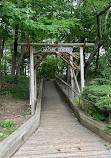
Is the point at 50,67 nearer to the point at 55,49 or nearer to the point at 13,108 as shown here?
the point at 55,49

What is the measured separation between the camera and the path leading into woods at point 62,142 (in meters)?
3.56

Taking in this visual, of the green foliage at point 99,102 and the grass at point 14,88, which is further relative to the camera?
the grass at point 14,88

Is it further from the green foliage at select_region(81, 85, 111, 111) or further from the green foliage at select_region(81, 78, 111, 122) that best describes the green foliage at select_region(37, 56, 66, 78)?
the green foliage at select_region(81, 78, 111, 122)

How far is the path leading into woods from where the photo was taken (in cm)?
356

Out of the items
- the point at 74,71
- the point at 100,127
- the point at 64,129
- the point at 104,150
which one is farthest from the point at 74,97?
the point at 104,150

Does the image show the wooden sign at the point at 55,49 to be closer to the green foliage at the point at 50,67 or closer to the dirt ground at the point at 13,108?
the dirt ground at the point at 13,108

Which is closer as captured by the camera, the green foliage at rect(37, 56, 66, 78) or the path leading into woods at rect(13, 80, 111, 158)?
the path leading into woods at rect(13, 80, 111, 158)

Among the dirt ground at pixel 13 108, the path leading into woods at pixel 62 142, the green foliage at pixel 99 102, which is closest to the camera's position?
the path leading into woods at pixel 62 142

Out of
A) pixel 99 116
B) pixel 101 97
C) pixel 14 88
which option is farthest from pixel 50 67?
pixel 101 97

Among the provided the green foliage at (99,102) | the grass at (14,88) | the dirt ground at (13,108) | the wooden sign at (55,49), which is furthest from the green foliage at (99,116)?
the grass at (14,88)

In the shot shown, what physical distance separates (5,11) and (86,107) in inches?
210

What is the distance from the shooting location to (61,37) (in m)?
17.0

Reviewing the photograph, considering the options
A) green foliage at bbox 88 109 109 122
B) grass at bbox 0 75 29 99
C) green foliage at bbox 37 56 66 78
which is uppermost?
green foliage at bbox 37 56 66 78

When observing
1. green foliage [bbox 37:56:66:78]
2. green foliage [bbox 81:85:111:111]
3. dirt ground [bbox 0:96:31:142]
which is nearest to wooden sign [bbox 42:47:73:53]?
green foliage [bbox 81:85:111:111]
